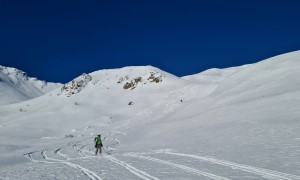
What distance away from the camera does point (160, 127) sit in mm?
48500

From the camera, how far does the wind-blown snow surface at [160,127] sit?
18906 mm

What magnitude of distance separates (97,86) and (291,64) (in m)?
50.4

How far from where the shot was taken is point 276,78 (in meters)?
55.5

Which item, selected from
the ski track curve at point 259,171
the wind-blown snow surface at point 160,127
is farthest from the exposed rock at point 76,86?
the ski track curve at point 259,171

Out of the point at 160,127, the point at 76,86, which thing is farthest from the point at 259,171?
the point at 76,86

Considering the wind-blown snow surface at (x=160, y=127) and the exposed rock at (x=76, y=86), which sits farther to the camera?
the exposed rock at (x=76, y=86)

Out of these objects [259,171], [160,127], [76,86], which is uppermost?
[76,86]

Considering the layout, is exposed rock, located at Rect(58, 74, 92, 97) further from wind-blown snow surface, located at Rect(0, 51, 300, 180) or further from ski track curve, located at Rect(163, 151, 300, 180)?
ski track curve, located at Rect(163, 151, 300, 180)

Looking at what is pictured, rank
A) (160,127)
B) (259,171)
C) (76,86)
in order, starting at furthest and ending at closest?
(76,86)
(160,127)
(259,171)

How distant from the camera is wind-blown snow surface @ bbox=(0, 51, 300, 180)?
62.0ft

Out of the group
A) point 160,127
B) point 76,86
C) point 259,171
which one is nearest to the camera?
point 259,171

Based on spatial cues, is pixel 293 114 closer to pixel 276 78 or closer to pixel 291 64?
pixel 276 78

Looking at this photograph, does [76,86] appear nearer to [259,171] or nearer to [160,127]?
[160,127]

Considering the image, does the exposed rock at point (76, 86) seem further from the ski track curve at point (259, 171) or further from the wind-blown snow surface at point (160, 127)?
the ski track curve at point (259, 171)
